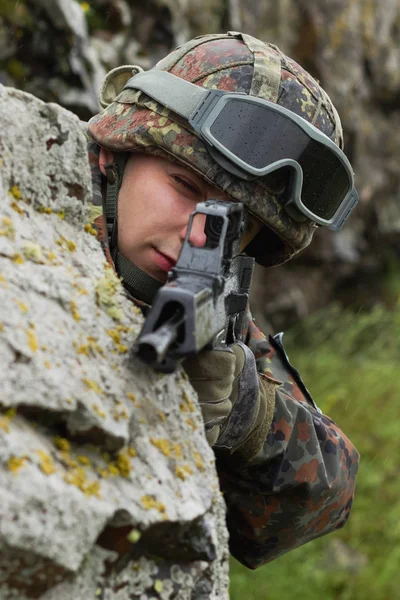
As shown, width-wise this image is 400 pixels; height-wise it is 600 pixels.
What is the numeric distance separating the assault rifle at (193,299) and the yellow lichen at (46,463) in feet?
1.04

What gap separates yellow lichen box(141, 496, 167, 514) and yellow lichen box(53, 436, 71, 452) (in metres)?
0.21

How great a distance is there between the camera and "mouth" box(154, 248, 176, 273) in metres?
2.46

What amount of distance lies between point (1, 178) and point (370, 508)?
15.5ft

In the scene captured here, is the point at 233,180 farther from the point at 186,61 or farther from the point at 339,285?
the point at 339,285

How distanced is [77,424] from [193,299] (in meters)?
0.38

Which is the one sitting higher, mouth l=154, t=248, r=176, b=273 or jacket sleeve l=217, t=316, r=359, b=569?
mouth l=154, t=248, r=176, b=273

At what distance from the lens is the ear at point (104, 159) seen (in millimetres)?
2732

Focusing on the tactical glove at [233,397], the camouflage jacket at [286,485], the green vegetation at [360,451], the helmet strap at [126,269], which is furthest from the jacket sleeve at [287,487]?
the green vegetation at [360,451]

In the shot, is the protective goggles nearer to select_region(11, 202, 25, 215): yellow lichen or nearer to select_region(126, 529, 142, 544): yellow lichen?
select_region(11, 202, 25, 215): yellow lichen

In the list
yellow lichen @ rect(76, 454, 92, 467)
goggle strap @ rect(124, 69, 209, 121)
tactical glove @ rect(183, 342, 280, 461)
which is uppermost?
goggle strap @ rect(124, 69, 209, 121)

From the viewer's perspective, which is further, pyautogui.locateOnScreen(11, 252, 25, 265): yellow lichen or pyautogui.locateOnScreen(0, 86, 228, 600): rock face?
pyautogui.locateOnScreen(11, 252, 25, 265): yellow lichen

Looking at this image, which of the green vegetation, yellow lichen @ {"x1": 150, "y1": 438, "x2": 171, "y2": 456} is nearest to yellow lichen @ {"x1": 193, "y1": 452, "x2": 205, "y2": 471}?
yellow lichen @ {"x1": 150, "y1": 438, "x2": 171, "y2": 456}

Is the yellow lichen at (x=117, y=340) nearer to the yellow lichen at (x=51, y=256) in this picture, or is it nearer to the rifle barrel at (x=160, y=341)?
the rifle barrel at (x=160, y=341)

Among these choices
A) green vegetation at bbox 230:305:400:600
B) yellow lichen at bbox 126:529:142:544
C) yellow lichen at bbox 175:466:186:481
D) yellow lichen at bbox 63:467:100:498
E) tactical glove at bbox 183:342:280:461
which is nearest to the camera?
yellow lichen at bbox 63:467:100:498
